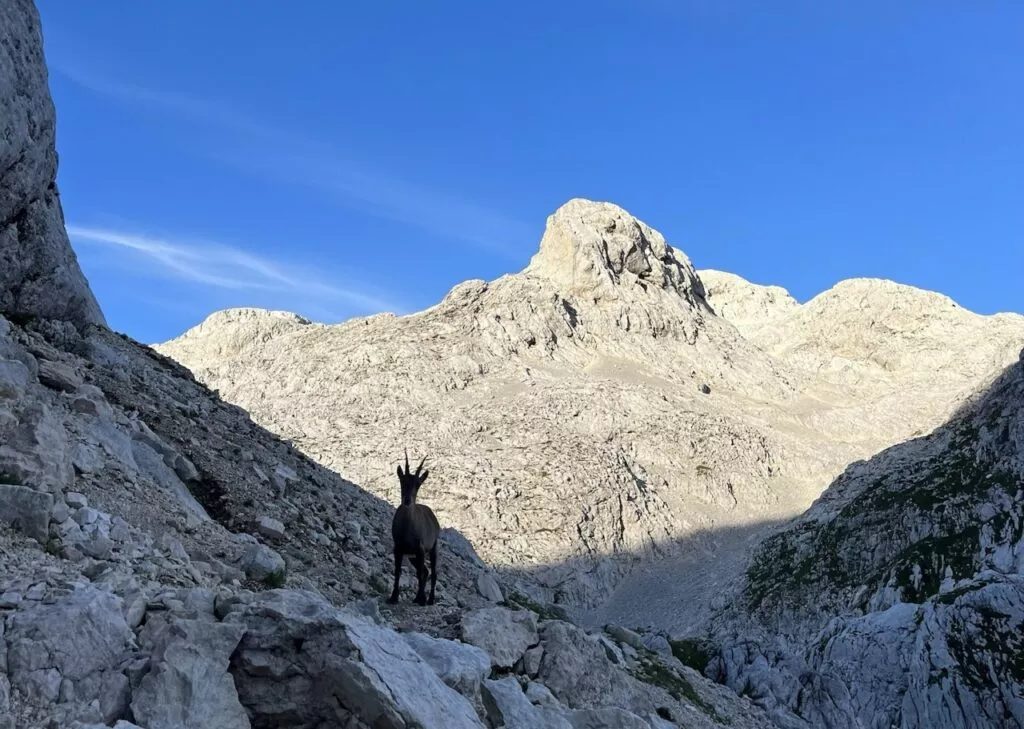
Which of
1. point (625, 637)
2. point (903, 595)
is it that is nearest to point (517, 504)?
point (903, 595)

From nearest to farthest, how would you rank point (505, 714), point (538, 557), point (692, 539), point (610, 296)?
1. point (505, 714)
2. point (538, 557)
3. point (692, 539)
4. point (610, 296)

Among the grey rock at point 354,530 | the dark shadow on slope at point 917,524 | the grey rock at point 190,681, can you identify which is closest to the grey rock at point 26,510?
the grey rock at point 190,681

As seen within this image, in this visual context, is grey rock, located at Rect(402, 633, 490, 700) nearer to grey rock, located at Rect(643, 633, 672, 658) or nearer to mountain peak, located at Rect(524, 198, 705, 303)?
grey rock, located at Rect(643, 633, 672, 658)

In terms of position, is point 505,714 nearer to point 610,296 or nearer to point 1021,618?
point 1021,618

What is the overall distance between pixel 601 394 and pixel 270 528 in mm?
77074

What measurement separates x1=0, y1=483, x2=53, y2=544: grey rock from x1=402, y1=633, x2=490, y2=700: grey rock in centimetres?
444

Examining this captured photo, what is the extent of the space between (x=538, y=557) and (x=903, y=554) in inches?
1155

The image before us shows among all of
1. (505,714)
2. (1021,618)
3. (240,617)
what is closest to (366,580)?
(505,714)

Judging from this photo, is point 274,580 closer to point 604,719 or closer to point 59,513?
point 59,513

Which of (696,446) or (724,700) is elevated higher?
(696,446)

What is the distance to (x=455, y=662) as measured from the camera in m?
10.0

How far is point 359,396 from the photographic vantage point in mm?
88438

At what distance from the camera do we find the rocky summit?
26.5 feet

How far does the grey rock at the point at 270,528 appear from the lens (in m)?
16.0
